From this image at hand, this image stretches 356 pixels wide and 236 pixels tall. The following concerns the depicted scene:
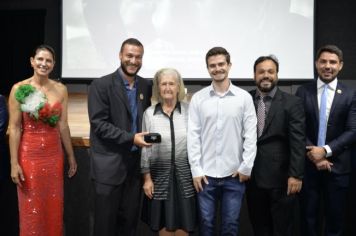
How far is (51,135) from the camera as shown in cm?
248

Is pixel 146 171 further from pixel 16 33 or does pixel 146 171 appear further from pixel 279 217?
pixel 16 33

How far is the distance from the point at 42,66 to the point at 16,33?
470 cm

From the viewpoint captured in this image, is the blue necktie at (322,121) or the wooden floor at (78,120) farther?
the wooden floor at (78,120)

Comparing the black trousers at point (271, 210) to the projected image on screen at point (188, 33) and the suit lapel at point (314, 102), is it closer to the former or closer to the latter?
the suit lapel at point (314, 102)

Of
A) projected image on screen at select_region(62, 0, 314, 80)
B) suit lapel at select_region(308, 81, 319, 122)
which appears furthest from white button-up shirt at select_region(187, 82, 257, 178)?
projected image on screen at select_region(62, 0, 314, 80)

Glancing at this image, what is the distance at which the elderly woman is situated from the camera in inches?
90.0

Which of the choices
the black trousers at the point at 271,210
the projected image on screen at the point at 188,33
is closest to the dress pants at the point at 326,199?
the black trousers at the point at 271,210

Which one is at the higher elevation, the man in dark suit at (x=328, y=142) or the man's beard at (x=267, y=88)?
the man's beard at (x=267, y=88)

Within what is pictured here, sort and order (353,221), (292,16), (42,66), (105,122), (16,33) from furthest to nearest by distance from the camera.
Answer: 1. (16,33)
2. (292,16)
3. (353,221)
4. (42,66)
5. (105,122)

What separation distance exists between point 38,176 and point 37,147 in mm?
187

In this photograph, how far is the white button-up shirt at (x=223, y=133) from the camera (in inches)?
89.4

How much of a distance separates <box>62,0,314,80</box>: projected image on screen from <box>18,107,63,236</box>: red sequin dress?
3705mm

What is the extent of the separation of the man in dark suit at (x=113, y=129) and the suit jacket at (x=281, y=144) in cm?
78

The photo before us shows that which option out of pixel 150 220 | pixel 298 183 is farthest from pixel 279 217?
pixel 150 220
